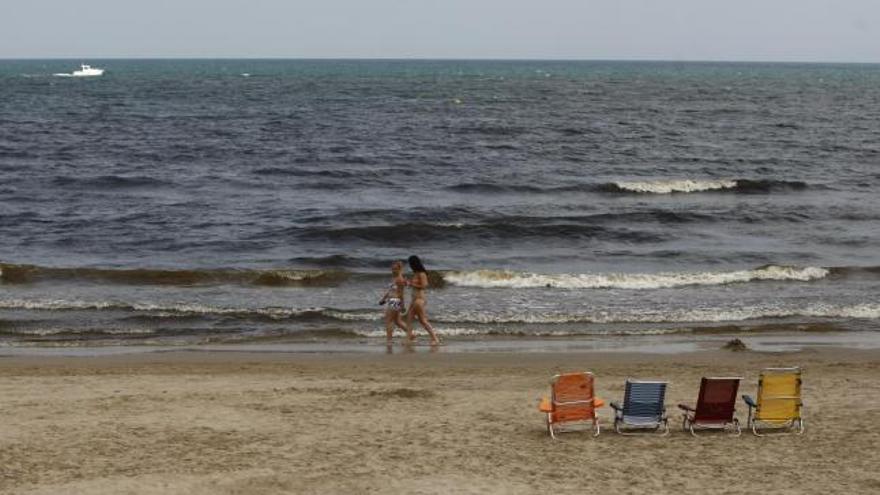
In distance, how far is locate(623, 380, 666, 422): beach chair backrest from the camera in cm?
1264

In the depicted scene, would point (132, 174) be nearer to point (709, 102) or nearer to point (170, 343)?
point (170, 343)

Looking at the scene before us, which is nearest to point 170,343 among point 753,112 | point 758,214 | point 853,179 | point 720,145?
point 758,214

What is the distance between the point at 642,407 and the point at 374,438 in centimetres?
311

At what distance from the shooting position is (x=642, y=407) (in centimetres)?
1273

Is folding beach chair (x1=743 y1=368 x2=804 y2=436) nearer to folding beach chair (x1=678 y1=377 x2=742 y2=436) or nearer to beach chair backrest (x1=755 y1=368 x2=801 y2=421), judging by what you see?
beach chair backrest (x1=755 y1=368 x2=801 y2=421)

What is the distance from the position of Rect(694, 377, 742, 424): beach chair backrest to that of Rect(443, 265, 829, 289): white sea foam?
11533 millimetres

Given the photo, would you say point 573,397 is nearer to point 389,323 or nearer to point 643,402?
point 643,402

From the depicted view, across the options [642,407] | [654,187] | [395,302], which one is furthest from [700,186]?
[642,407]

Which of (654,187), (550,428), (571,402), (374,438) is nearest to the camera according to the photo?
(374,438)

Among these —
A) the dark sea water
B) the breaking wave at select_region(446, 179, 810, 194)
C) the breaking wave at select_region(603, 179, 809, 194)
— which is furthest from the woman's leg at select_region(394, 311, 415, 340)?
the breaking wave at select_region(603, 179, 809, 194)

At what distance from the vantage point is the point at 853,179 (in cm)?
4444

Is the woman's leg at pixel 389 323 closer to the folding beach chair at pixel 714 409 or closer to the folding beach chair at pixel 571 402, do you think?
the folding beach chair at pixel 571 402

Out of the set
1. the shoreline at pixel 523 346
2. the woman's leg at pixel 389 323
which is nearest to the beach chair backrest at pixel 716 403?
A: the shoreline at pixel 523 346

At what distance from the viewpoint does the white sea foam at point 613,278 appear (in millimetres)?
24562
